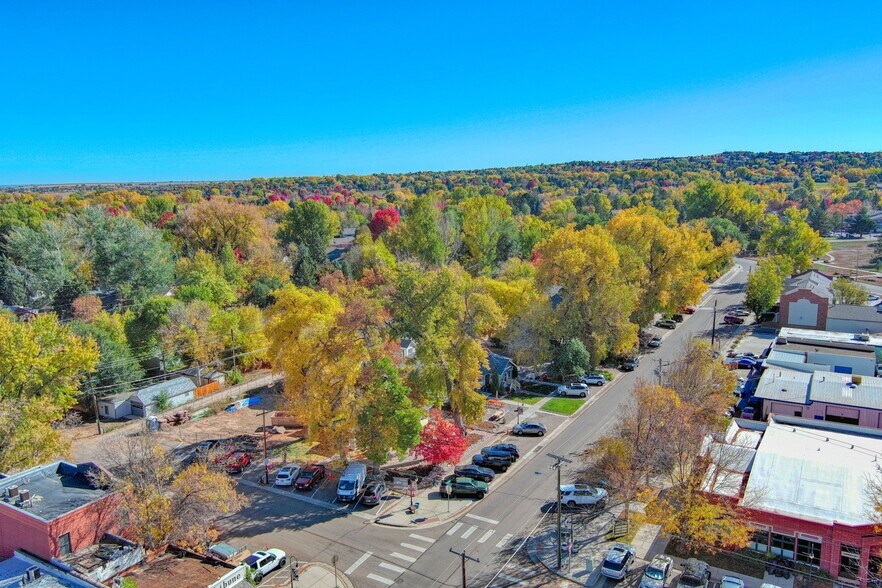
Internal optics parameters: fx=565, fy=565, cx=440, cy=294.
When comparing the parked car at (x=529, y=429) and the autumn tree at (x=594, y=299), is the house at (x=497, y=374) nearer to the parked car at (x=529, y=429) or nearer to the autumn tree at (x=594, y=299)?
the autumn tree at (x=594, y=299)

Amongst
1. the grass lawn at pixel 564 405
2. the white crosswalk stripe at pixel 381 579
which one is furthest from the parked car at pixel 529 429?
the white crosswalk stripe at pixel 381 579

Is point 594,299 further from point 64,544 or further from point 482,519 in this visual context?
point 64,544

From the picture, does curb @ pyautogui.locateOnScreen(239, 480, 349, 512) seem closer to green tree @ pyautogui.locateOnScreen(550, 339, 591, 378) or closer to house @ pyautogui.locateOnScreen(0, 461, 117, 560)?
house @ pyautogui.locateOnScreen(0, 461, 117, 560)

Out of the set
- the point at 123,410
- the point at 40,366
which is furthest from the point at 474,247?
the point at 40,366

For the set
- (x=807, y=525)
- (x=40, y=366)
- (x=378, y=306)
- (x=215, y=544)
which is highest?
(x=378, y=306)

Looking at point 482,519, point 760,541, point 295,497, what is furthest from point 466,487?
point 760,541

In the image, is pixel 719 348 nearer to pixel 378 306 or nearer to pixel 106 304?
pixel 378 306

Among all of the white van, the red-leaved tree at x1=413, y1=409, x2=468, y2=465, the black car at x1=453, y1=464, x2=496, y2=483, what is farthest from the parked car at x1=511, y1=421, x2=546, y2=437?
the white van
